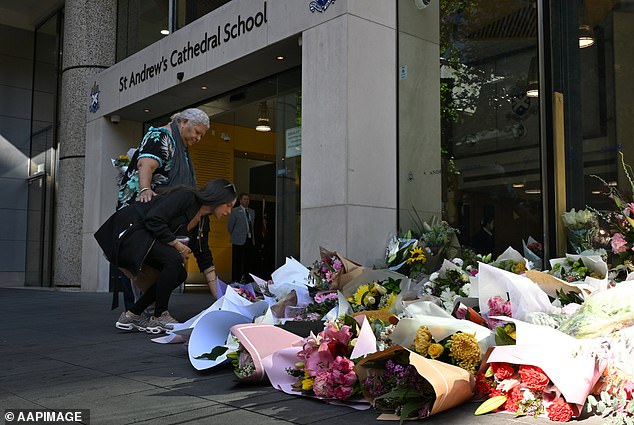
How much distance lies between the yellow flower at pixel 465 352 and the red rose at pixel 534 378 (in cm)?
27

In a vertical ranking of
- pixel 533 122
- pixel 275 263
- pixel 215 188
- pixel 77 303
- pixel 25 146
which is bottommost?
pixel 77 303

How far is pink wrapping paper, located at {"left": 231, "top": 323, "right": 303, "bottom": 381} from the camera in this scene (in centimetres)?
340

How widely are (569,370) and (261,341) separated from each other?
5.31 ft

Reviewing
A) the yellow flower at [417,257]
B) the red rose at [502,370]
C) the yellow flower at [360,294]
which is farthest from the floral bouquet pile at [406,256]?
the red rose at [502,370]

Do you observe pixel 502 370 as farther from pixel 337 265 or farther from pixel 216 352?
pixel 337 265

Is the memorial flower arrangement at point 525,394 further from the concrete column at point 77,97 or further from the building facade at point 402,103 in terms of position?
the concrete column at point 77,97

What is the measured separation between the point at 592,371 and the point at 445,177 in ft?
14.7

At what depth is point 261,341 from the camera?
352cm

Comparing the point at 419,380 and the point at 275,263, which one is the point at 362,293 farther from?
the point at 275,263

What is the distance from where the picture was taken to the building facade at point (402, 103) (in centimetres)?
582

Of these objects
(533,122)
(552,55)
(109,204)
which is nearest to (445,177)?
(533,122)

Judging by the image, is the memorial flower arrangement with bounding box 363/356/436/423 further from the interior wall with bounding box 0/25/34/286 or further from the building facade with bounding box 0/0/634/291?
the interior wall with bounding box 0/25/34/286

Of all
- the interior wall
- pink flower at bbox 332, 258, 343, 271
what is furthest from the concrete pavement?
the interior wall

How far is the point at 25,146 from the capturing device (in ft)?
59.8
